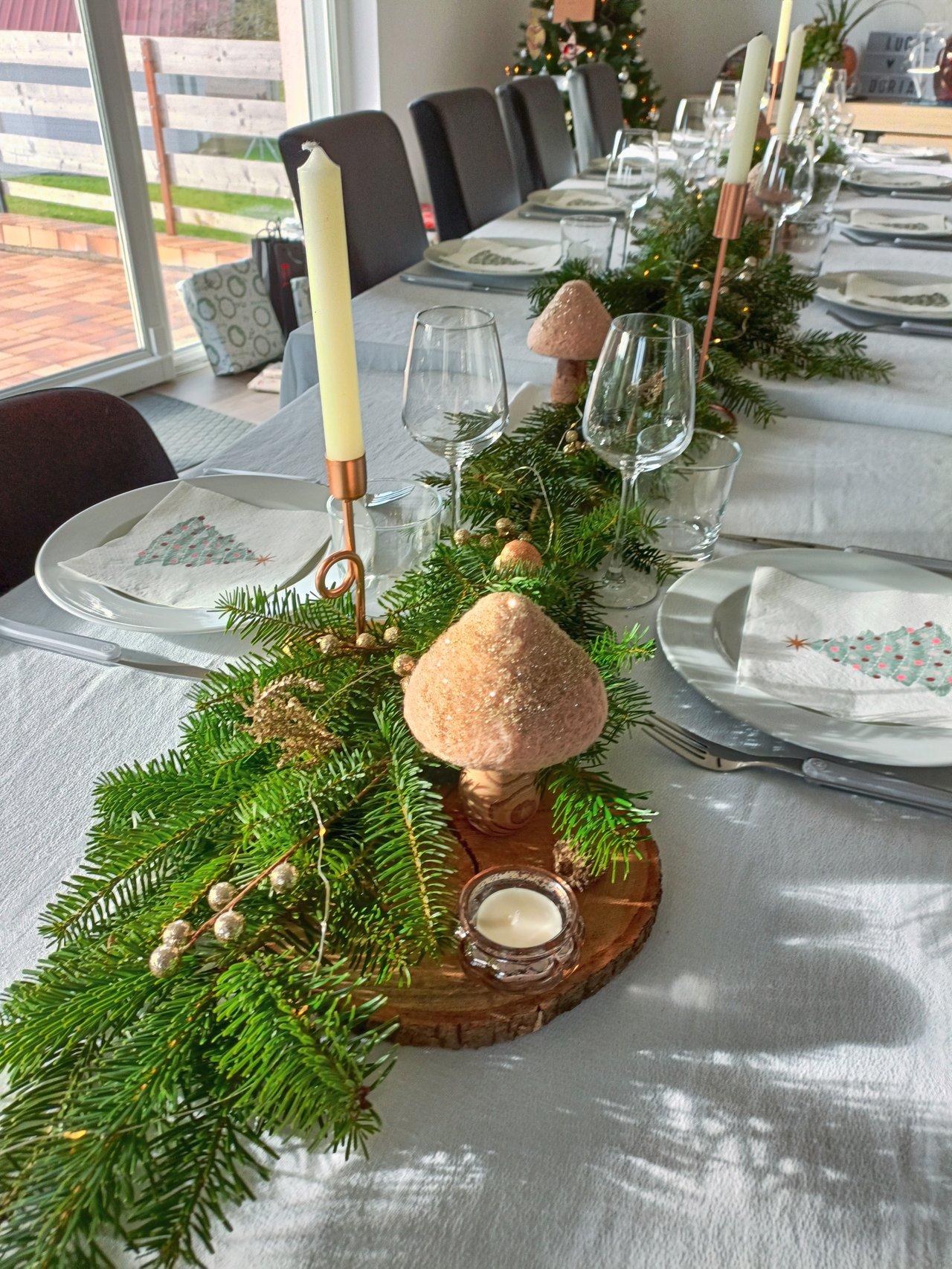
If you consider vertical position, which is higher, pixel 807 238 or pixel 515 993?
pixel 807 238

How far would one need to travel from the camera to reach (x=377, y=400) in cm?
113

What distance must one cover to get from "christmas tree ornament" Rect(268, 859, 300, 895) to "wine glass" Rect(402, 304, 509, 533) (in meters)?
0.36

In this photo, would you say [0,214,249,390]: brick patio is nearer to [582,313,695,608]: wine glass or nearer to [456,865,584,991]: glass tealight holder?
[582,313,695,608]: wine glass

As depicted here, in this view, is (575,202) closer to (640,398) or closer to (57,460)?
(57,460)

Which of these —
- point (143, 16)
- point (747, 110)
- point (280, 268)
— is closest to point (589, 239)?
point (747, 110)

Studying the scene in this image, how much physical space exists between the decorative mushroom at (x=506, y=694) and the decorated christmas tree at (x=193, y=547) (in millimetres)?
370

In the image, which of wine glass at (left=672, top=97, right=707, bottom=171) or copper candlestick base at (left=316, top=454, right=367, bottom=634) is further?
wine glass at (left=672, top=97, right=707, bottom=171)

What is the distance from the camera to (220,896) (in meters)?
0.42

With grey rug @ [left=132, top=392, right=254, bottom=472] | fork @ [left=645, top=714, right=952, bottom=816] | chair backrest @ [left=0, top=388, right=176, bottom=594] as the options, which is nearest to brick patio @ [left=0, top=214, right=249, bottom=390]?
grey rug @ [left=132, top=392, right=254, bottom=472]

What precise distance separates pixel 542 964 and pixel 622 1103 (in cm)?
7

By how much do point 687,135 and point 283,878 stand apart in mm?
2101

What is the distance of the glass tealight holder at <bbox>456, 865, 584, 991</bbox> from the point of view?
427 mm

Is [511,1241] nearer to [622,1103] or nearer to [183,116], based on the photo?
[622,1103]

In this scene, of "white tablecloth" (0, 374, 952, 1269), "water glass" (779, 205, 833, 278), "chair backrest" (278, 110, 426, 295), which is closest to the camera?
"white tablecloth" (0, 374, 952, 1269)
